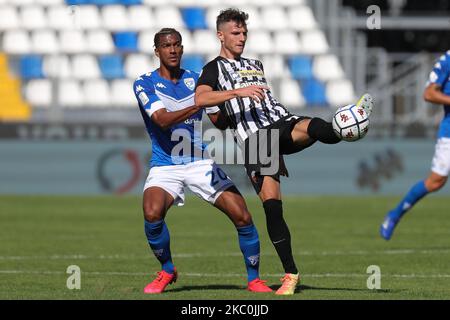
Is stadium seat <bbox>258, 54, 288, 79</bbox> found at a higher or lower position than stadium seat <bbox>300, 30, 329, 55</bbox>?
lower

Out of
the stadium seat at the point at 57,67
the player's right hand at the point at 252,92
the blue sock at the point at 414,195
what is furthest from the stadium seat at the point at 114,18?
the player's right hand at the point at 252,92

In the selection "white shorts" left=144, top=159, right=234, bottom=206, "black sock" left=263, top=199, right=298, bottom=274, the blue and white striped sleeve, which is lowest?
"black sock" left=263, top=199, right=298, bottom=274

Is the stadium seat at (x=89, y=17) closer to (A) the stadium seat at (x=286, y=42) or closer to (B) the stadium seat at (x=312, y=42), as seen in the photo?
(A) the stadium seat at (x=286, y=42)

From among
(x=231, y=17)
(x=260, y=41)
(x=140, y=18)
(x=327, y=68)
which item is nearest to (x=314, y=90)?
(x=327, y=68)

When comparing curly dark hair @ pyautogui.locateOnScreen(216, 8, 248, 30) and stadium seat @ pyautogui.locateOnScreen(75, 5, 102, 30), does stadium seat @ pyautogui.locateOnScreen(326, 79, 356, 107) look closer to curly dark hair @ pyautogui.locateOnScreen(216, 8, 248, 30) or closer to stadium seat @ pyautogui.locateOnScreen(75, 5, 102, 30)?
stadium seat @ pyautogui.locateOnScreen(75, 5, 102, 30)

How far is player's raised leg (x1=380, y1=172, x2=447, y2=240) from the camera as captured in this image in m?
13.2

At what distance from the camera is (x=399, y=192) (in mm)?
22875

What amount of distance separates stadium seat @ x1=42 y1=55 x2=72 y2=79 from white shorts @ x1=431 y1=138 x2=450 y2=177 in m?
11.2

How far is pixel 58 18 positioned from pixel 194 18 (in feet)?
10.1

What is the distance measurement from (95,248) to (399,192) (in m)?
10.7

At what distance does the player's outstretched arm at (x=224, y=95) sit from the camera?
8586 mm

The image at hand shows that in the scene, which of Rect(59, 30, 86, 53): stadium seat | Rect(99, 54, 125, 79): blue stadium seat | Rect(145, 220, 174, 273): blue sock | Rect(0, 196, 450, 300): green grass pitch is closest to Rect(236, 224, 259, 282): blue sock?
Rect(0, 196, 450, 300): green grass pitch

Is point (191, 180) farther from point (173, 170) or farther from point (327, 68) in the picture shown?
point (327, 68)
